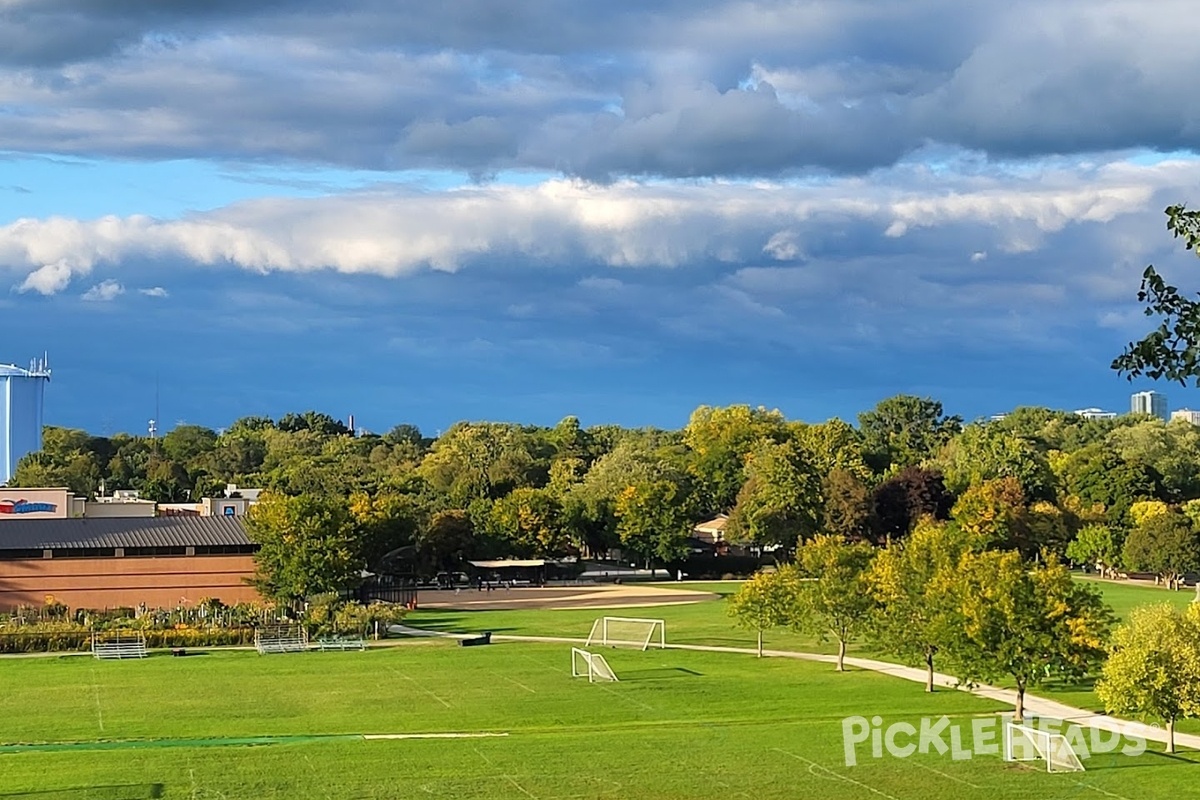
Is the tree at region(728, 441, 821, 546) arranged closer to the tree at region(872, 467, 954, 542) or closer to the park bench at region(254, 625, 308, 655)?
the tree at region(872, 467, 954, 542)

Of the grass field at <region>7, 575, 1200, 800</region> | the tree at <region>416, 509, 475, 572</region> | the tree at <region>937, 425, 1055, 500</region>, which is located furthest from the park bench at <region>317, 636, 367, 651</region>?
the tree at <region>937, 425, 1055, 500</region>

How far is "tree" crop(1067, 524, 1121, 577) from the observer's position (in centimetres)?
10550

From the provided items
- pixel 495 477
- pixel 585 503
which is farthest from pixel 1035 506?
pixel 495 477

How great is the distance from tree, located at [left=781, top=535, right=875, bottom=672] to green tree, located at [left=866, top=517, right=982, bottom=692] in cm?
66

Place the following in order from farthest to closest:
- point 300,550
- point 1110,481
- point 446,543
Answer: point 1110,481 → point 446,543 → point 300,550

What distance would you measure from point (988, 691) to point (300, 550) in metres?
38.6

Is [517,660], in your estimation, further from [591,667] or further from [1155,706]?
[1155,706]

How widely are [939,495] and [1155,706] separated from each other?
80391 mm

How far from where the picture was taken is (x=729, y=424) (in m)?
148

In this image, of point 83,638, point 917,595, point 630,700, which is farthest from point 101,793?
point 83,638

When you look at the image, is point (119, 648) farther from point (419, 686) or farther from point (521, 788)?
point (521, 788)

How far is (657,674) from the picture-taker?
53.9 m

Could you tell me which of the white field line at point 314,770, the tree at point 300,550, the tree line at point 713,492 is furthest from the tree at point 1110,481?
the white field line at point 314,770

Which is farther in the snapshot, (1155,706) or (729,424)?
(729,424)
